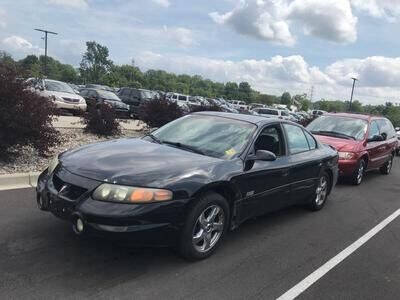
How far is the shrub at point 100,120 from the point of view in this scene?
12.3 meters

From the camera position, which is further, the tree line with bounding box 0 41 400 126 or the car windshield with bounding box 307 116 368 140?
the tree line with bounding box 0 41 400 126

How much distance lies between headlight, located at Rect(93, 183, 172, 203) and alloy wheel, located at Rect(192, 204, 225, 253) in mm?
639

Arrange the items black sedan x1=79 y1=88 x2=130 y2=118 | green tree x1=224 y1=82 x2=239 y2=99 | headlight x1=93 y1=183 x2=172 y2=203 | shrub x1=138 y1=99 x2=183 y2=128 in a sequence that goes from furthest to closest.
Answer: green tree x1=224 y1=82 x2=239 y2=99 → black sedan x1=79 y1=88 x2=130 y2=118 → shrub x1=138 y1=99 x2=183 y2=128 → headlight x1=93 y1=183 x2=172 y2=203

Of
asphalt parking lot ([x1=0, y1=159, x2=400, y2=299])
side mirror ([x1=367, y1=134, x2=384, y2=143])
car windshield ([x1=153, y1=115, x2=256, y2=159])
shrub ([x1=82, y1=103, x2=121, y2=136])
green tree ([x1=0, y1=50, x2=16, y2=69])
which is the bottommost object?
asphalt parking lot ([x1=0, y1=159, x2=400, y2=299])

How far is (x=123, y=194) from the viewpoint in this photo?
13.3 ft

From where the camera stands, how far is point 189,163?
4617 millimetres

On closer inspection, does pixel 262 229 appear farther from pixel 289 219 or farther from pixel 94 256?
pixel 94 256

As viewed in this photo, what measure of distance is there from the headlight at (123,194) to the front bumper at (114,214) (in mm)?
44

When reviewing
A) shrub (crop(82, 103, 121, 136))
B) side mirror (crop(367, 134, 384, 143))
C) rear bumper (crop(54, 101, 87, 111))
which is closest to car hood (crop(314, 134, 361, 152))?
side mirror (crop(367, 134, 384, 143))

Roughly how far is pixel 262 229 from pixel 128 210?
2.50 m

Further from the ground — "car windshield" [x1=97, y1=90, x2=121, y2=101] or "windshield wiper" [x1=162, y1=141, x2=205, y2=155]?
"windshield wiper" [x1=162, y1=141, x2=205, y2=155]

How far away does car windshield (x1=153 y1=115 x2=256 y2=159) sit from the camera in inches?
205

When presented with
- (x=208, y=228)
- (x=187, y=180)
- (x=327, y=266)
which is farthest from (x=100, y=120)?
(x=327, y=266)

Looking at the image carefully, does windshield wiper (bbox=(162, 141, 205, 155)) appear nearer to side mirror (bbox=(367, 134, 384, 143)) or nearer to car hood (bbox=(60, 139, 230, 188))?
car hood (bbox=(60, 139, 230, 188))
